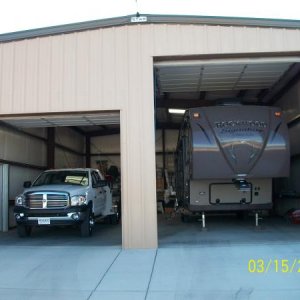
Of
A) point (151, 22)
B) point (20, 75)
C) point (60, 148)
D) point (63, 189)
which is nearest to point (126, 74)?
point (151, 22)

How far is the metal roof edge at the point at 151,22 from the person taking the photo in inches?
382

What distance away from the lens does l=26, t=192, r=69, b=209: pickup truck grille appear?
1148 centimetres

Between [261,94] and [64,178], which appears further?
[261,94]

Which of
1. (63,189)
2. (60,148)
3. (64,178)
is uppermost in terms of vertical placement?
(60,148)

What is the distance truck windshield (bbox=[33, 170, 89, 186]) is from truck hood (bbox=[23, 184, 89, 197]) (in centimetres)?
47

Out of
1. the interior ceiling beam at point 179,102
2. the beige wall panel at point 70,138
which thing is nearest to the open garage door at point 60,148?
the beige wall panel at point 70,138

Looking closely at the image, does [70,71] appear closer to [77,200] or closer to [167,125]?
[77,200]

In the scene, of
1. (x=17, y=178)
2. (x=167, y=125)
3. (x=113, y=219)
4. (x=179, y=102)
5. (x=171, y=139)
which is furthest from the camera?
(x=171, y=139)

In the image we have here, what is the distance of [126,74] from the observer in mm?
9938

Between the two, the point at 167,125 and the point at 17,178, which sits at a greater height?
the point at 167,125

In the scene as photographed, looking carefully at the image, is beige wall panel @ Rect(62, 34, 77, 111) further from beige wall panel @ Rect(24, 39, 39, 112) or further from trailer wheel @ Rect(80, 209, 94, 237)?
trailer wheel @ Rect(80, 209, 94, 237)

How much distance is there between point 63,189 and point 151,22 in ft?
15.4

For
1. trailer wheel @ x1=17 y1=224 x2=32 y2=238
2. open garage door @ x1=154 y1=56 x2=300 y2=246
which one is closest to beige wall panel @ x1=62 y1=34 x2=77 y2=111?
open garage door @ x1=154 y1=56 x2=300 y2=246

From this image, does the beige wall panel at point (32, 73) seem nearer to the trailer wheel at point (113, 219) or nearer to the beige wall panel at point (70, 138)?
the trailer wheel at point (113, 219)
